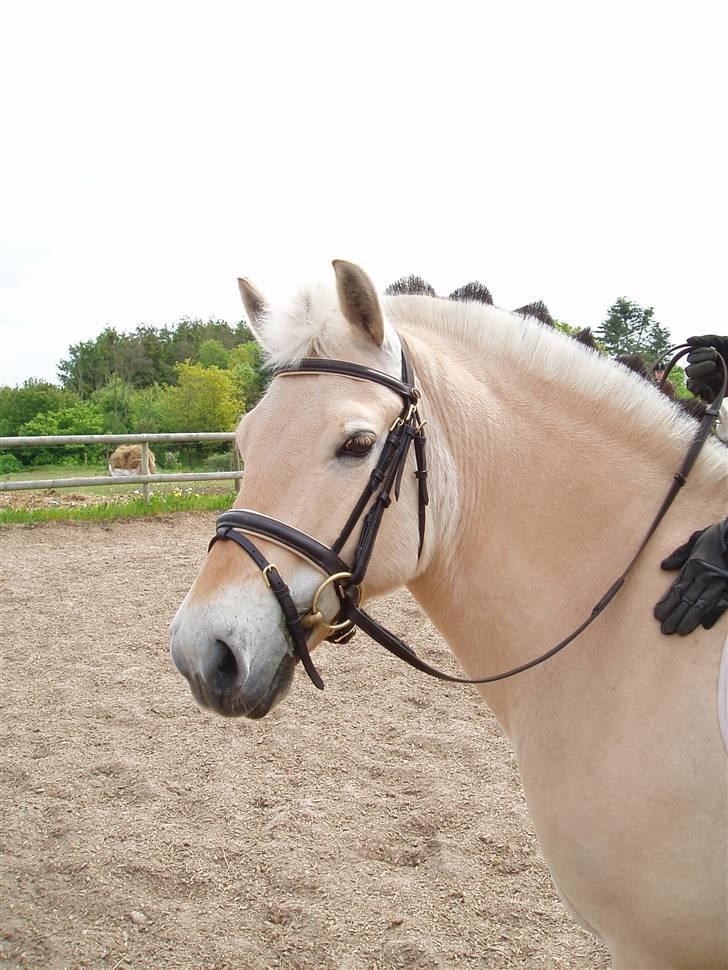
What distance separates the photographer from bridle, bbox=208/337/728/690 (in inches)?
67.3

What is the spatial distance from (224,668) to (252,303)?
4.32ft

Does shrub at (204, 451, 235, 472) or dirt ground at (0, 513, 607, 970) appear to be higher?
dirt ground at (0, 513, 607, 970)

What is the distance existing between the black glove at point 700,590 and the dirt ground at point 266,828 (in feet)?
6.41

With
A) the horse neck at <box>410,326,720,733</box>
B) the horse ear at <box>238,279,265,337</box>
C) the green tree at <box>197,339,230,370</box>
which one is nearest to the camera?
the horse neck at <box>410,326,720,733</box>

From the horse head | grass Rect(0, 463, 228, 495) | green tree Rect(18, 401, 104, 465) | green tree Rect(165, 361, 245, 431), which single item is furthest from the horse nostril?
green tree Rect(165, 361, 245, 431)

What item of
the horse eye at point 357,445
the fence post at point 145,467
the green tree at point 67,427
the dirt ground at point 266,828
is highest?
the horse eye at point 357,445

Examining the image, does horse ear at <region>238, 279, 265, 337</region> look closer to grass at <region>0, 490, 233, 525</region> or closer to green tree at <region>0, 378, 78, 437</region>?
grass at <region>0, 490, 233, 525</region>

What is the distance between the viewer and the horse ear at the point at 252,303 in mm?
2217

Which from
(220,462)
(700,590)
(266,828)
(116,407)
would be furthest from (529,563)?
(116,407)

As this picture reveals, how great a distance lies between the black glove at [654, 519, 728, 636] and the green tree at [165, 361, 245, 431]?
2327 centimetres

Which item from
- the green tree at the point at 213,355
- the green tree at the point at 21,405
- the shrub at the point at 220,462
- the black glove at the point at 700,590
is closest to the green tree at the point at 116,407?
the green tree at the point at 21,405

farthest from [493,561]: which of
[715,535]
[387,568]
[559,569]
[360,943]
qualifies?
[360,943]

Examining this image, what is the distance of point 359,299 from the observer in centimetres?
185

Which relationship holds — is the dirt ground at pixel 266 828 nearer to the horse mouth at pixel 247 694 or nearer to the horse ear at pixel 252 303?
the horse mouth at pixel 247 694
